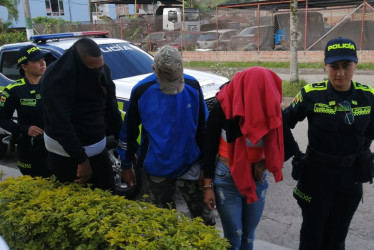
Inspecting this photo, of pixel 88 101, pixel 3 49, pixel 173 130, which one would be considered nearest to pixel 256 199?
pixel 173 130

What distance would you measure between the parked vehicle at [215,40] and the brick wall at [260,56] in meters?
0.48

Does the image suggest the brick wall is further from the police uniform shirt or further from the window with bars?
the window with bars

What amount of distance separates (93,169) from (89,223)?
2.82 feet

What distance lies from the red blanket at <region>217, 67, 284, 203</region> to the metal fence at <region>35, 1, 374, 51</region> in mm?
14063

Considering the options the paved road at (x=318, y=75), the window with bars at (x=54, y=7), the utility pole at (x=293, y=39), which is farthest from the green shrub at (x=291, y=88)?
the window with bars at (x=54, y=7)

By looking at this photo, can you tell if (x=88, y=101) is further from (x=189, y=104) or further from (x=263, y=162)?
(x=263, y=162)

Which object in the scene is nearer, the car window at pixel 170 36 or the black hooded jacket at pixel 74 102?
the black hooded jacket at pixel 74 102

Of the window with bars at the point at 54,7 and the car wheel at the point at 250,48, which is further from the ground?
the window with bars at the point at 54,7

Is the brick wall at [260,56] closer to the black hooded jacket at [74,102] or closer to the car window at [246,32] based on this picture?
the car window at [246,32]

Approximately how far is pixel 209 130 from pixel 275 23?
1497cm

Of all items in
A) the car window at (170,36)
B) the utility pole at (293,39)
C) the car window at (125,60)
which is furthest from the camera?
the car window at (170,36)

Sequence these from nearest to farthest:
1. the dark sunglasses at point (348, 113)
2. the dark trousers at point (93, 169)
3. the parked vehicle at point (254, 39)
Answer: the dark sunglasses at point (348, 113) → the dark trousers at point (93, 169) → the parked vehicle at point (254, 39)

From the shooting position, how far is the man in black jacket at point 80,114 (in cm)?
261

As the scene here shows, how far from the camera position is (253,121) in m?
2.36
